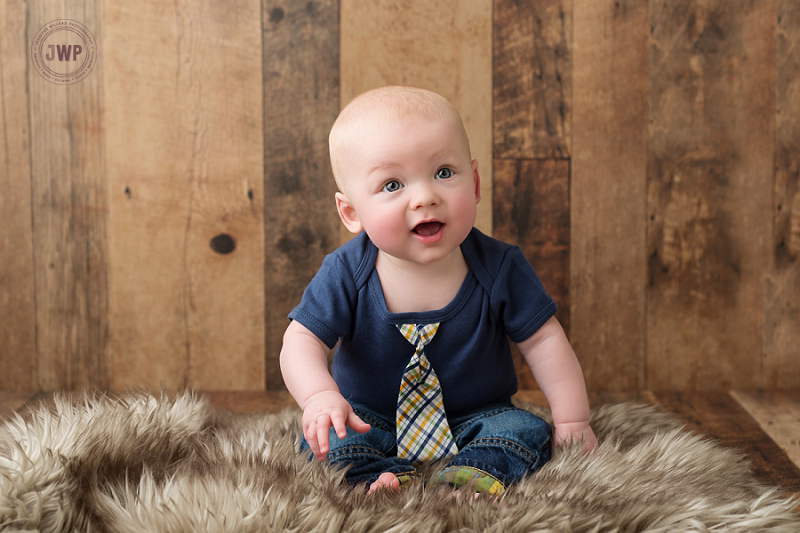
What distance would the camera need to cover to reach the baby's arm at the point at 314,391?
853mm

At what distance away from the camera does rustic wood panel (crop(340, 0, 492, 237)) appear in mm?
1391

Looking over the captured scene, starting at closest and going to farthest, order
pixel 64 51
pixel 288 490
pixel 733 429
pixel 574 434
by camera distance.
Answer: pixel 288 490 → pixel 574 434 → pixel 733 429 → pixel 64 51

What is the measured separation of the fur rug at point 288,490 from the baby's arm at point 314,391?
0.15ft

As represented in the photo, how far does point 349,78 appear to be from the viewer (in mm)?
1403

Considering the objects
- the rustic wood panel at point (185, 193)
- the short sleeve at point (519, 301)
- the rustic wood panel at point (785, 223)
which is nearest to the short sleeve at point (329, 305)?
the short sleeve at point (519, 301)

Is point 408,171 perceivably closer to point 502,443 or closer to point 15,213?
point 502,443

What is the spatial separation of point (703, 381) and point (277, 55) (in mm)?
1098

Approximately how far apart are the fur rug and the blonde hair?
422 mm

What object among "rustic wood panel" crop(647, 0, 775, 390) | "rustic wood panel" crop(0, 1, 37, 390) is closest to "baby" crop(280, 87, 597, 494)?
"rustic wood panel" crop(647, 0, 775, 390)

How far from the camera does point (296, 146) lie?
142 cm

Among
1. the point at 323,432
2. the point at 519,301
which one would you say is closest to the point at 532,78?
the point at 519,301

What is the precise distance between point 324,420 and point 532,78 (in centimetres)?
86

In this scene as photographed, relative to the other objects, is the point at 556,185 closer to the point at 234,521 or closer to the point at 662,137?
the point at 662,137

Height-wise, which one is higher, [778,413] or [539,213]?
[539,213]
